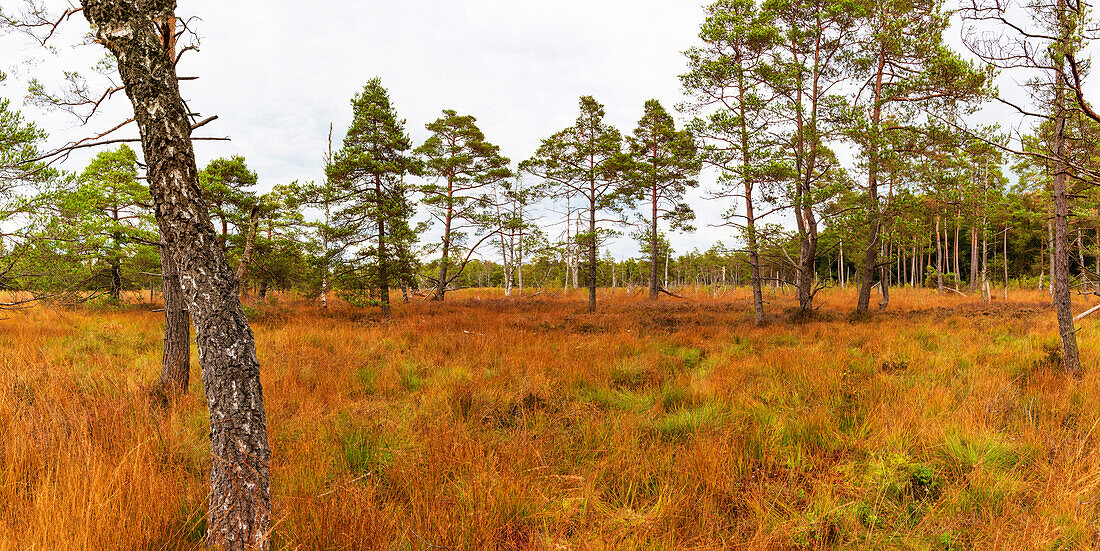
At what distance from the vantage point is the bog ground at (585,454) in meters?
2.24

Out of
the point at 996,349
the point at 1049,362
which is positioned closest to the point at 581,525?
the point at 1049,362

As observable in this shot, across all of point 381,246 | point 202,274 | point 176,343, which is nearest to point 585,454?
point 202,274

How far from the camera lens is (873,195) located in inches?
434

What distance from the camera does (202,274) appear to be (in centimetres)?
187

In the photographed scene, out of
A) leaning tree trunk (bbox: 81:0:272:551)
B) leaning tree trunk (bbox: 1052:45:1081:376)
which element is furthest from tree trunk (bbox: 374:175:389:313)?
leaning tree trunk (bbox: 1052:45:1081:376)

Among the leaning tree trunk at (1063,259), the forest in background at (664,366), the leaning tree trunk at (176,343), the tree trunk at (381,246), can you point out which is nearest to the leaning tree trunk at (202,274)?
the forest in background at (664,366)

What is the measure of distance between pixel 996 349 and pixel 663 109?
1462 centimetres

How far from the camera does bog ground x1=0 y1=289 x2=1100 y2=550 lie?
224 cm

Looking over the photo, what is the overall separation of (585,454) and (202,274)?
3.00m

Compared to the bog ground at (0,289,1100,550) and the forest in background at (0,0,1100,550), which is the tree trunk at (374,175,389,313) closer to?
the forest in background at (0,0,1100,550)

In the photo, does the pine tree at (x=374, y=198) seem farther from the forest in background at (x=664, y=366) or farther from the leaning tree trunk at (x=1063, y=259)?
the leaning tree trunk at (x=1063, y=259)

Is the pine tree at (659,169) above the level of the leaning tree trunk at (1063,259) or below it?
above

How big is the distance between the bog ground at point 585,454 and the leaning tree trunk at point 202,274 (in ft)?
0.87

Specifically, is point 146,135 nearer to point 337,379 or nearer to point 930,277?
point 337,379
